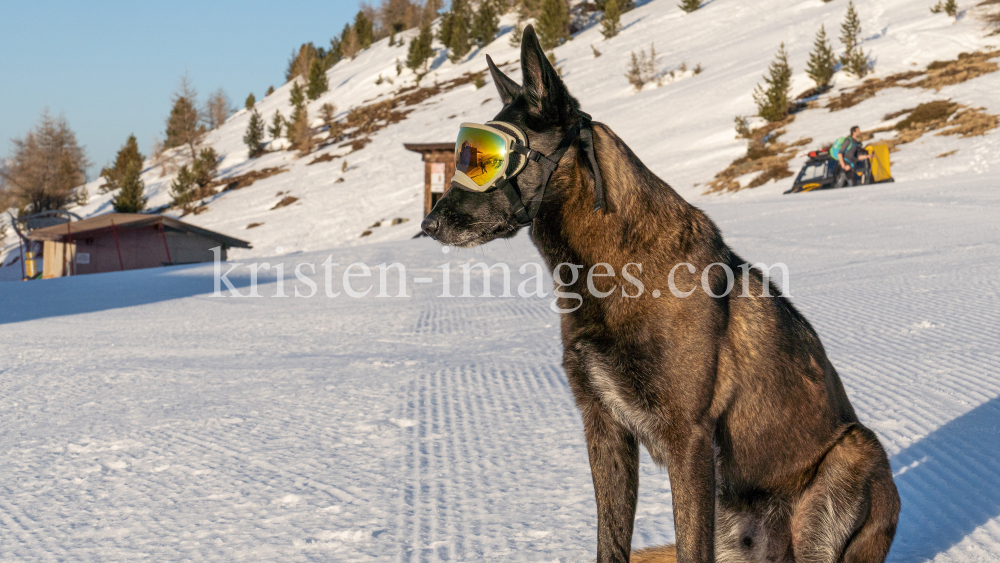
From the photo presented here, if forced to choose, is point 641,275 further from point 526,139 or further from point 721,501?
point 721,501

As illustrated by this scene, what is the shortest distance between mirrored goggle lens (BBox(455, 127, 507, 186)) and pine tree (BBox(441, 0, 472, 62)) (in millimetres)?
56292

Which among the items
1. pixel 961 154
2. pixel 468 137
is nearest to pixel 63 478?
pixel 468 137

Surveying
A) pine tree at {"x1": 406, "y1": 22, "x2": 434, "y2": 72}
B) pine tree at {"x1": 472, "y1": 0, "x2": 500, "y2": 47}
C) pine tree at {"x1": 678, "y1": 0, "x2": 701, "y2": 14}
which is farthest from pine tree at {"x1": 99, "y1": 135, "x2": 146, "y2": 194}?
pine tree at {"x1": 678, "y1": 0, "x2": 701, "y2": 14}

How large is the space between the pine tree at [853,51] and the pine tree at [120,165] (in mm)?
50586

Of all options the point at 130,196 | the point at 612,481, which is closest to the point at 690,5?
the point at 130,196

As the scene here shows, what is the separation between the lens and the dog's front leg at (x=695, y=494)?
5.20 feet

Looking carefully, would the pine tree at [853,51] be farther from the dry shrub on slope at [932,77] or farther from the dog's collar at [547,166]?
the dog's collar at [547,166]

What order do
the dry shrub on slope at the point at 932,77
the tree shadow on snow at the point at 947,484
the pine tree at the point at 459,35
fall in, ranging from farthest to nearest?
1. the pine tree at the point at 459,35
2. the dry shrub on slope at the point at 932,77
3. the tree shadow on snow at the point at 947,484

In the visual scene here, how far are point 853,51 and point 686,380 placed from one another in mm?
33371

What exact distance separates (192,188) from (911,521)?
1884 inches

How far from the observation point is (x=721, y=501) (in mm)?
1777

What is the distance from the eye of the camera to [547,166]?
1.81 m

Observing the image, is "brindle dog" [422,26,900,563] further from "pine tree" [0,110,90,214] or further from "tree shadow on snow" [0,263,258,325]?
"pine tree" [0,110,90,214]

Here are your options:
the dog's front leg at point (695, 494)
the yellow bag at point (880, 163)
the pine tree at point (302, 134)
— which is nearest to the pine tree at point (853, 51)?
the yellow bag at point (880, 163)
